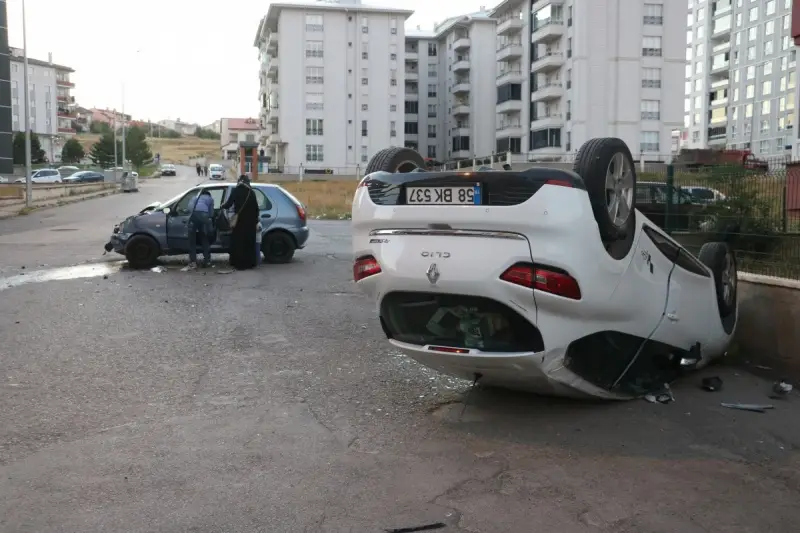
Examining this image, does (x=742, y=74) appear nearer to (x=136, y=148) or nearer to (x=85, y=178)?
(x=85, y=178)

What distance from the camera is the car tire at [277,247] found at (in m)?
15.7

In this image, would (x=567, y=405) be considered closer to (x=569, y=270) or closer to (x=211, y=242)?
(x=569, y=270)

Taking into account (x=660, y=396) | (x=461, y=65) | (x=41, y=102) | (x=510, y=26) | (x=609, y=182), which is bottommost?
(x=660, y=396)

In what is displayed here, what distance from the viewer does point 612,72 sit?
2810 inches

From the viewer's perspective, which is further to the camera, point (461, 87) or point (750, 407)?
point (461, 87)

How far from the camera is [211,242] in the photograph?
15.0 metres

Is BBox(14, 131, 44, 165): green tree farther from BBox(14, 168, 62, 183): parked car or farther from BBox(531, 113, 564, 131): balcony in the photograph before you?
BBox(531, 113, 564, 131): balcony

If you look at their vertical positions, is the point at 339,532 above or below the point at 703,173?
below

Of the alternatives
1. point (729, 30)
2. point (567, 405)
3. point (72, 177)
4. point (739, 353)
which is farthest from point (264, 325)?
point (729, 30)

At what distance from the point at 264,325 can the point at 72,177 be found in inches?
2983

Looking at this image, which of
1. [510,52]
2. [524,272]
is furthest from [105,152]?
[524,272]

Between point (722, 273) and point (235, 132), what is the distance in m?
165

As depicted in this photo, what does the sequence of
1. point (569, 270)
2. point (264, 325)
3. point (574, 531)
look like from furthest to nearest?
1. point (264, 325)
2. point (569, 270)
3. point (574, 531)

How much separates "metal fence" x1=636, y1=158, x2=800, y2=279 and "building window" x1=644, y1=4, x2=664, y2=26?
6787 centimetres
